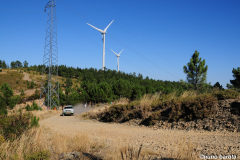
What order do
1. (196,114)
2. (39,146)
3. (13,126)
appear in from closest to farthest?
(39,146), (13,126), (196,114)

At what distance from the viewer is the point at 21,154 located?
17.9 feet

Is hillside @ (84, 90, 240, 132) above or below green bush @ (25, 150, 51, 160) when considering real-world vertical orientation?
above

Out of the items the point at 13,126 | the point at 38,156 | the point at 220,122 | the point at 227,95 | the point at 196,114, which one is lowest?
the point at 38,156

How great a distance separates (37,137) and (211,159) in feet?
19.0

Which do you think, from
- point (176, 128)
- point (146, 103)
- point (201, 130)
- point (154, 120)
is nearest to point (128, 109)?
point (146, 103)

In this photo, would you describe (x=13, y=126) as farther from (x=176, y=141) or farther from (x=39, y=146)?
(x=176, y=141)

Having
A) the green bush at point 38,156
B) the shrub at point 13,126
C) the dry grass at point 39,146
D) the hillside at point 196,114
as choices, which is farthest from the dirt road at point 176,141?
the shrub at point 13,126

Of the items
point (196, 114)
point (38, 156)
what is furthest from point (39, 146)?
point (196, 114)

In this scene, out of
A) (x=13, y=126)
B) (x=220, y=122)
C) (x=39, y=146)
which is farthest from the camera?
(x=220, y=122)

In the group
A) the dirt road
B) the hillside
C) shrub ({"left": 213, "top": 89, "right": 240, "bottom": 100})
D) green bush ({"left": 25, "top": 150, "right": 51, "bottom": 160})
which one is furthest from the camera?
shrub ({"left": 213, "top": 89, "right": 240, "bottom": 100})

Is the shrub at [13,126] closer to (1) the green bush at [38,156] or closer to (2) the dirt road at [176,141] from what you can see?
(1) the green bush at [38,156]

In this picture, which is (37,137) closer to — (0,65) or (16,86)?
(16,86)

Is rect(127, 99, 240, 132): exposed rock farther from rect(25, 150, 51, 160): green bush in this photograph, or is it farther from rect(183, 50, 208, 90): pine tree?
rect(183, 50, 208, 90): pine tree

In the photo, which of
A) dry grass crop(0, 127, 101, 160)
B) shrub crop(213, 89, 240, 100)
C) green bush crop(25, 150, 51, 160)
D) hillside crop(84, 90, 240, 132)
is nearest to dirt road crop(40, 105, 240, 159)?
dry grass crop(0, 127, 101, 160)
